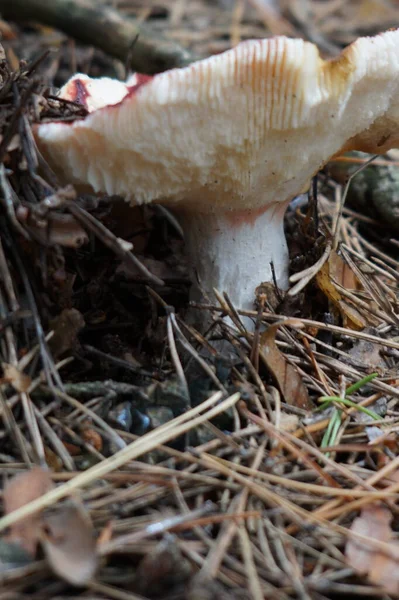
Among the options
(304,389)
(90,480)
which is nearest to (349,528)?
(304,389)

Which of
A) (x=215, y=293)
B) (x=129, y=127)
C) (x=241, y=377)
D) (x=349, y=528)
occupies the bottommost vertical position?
(x=349, y=528)

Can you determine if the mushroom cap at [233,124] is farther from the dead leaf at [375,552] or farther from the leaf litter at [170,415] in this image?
the dead leaf at [375,552]

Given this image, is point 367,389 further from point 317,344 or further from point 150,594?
point 150,594

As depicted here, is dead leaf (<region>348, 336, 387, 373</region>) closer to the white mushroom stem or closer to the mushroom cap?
the white mushroom stem

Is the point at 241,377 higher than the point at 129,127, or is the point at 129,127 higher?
the point at 129,127

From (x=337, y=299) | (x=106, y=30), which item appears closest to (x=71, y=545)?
(x=337, y=299)

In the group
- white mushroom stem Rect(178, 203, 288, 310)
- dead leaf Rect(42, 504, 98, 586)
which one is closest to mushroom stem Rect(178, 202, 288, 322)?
white mushroom stem Rect(178, 203, 288, 310)
